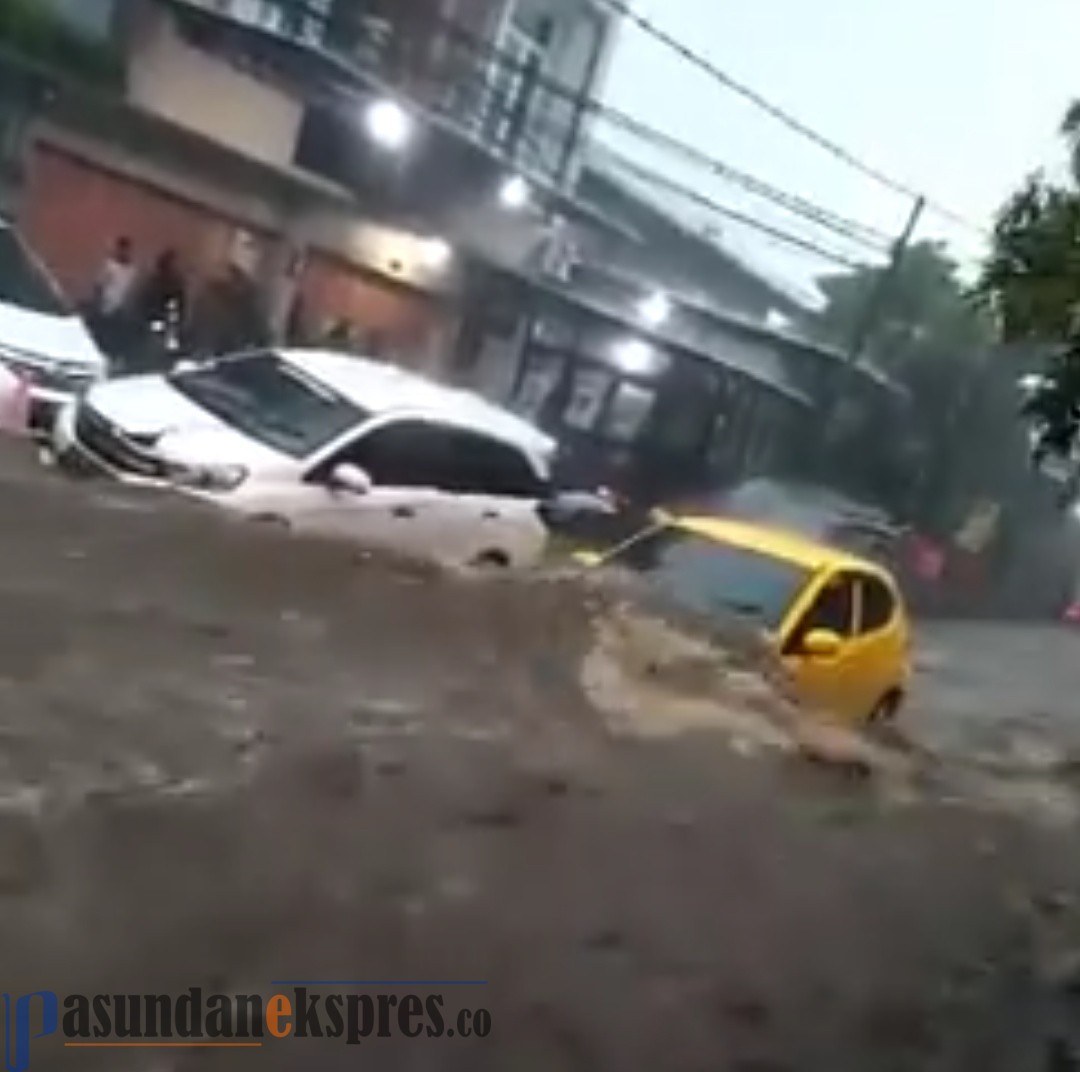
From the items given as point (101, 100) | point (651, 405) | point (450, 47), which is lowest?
point (651, 405)

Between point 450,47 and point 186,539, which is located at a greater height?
point 450,47

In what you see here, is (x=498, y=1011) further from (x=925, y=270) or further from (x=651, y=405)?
(x=925, y=270)

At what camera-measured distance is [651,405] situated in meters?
31.8

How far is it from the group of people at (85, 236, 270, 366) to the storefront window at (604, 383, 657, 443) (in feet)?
25.6

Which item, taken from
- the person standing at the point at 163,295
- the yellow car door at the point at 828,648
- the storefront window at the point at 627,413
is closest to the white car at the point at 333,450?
the yellow car door at the point at 828,648

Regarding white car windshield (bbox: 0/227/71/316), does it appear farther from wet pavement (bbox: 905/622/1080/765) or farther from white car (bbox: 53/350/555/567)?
wet pavement (bbox: 905/622/1080/765)

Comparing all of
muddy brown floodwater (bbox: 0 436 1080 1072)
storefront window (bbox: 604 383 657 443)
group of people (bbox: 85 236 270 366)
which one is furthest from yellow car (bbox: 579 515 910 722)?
storefront window (bbox: 604 383 657 443)

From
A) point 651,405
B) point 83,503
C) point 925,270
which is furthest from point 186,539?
point 925,270

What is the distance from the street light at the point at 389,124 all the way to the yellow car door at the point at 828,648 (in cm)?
1373

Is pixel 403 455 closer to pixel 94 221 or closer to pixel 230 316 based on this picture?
pixel 94 221

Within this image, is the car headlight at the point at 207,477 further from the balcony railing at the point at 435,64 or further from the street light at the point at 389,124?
the street light at the point at 389,124

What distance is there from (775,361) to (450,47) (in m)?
8.72

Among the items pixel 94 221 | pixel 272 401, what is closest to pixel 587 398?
pixel 94 221

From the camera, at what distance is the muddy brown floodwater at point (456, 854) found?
15.4 feet
